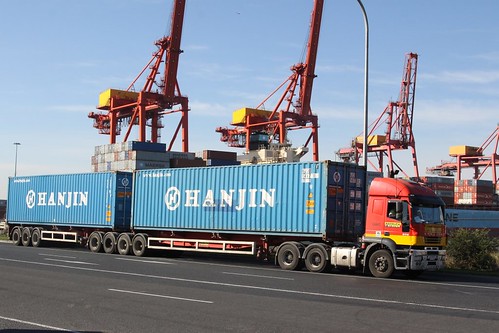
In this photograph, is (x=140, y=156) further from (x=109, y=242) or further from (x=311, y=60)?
(x=109, y=242)

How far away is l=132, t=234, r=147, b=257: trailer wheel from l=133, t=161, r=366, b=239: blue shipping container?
585 millimetres

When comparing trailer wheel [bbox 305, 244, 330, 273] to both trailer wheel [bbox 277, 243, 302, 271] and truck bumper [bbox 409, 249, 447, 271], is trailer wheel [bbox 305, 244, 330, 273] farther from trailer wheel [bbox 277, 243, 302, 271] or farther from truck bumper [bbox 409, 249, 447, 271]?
truck bumper [bbox 409, 249, 447, 271]

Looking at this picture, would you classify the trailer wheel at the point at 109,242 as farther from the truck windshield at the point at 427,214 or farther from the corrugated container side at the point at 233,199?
the truck windshield at the point at 427,214

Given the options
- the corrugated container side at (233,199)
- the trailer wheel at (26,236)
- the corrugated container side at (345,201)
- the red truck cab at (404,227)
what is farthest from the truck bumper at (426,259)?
the trailer wheel at (26,236)

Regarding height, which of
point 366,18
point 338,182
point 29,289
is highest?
point 366,18

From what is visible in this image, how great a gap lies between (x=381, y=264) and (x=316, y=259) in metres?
2.44

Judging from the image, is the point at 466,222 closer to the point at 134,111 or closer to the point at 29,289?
the point at 134,111

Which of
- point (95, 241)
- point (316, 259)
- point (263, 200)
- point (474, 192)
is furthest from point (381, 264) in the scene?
point (474, 192)

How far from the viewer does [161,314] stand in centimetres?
1041

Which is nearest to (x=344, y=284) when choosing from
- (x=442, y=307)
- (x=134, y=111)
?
(x=442, y=307)

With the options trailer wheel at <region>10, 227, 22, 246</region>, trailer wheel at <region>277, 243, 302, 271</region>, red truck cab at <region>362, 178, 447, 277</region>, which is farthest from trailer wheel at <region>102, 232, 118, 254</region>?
red truck cab at <region>362, 178, 447, 277</region>

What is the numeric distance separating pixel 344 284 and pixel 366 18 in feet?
37.0

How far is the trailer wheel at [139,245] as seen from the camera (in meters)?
26.5

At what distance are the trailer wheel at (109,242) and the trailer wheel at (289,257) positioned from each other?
10009mm
